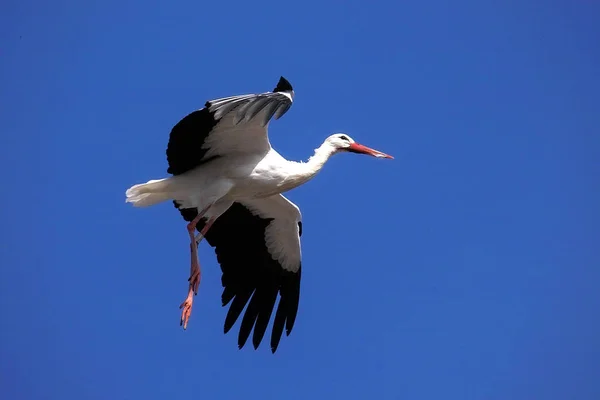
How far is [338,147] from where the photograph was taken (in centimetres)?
1178

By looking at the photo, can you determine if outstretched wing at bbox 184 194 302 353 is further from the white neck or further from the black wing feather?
the white neck

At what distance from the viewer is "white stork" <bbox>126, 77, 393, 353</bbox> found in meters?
10.7

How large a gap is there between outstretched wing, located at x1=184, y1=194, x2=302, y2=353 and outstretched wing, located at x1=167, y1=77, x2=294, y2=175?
0.99 metres

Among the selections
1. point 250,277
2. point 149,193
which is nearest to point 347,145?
point 250,277

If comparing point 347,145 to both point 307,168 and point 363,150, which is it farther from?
point 307,168

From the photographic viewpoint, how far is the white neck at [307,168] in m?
11.2

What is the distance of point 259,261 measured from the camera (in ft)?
40.7

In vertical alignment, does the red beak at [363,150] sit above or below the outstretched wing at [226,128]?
above

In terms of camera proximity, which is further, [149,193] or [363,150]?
[363,150]

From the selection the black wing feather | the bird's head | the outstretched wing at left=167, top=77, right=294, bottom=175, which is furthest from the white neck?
the black wing feather

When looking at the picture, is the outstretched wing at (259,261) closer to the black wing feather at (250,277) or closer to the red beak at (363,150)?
the black wing feather at (250,277)

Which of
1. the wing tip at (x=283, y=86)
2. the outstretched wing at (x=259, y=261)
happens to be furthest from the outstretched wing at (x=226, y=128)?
the outstretched wing at (x=259, y=261)

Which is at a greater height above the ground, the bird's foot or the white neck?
the white neck

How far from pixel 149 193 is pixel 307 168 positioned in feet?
5.24
